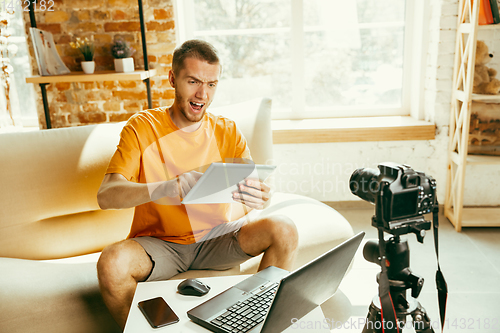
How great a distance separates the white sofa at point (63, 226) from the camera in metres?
1.37

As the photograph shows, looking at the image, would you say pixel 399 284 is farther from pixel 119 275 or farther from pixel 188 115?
pixel 188 115

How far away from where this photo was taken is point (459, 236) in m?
2.39

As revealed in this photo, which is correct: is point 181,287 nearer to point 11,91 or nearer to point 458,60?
point 458,60

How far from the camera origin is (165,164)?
1469 millimetres

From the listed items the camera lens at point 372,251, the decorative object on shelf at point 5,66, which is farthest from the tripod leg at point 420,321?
the decorative object on shelf at point 5,66

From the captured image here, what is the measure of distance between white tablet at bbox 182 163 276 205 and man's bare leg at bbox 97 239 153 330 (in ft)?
0.99

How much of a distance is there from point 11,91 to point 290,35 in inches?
85.8

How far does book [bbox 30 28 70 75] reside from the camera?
2.23 metres

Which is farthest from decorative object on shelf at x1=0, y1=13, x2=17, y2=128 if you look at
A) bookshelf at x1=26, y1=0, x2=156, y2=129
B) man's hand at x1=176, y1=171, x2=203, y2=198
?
man's hand at x1=176, y1=171, x2=203, y2=198

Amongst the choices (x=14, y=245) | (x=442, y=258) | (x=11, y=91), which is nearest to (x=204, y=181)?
(x=14, y=245)

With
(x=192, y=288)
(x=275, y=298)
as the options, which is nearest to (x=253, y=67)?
(x=192, y=288)

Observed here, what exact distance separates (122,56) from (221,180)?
171 centimetres

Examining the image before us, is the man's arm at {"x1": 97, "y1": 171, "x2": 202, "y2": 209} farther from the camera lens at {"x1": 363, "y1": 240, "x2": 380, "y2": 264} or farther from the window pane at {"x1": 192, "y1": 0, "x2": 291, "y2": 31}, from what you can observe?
the window pane at {"x1": 192, "y1": 0, "x2": 291, "y2": 31}

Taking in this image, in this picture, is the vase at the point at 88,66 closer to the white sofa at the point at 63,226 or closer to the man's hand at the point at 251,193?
the white sofa at the point at 63,226
